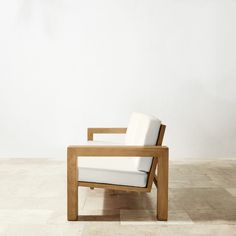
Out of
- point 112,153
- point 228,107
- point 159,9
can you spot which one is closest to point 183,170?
point 228,107

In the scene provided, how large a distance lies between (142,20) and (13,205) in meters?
3.52

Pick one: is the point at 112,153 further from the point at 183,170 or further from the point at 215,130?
the point at 215,130

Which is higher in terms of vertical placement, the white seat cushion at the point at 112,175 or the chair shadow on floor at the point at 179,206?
the white seat cushion at the point at 112,175

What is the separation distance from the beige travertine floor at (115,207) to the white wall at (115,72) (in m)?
1.10

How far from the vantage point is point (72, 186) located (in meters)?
2.62

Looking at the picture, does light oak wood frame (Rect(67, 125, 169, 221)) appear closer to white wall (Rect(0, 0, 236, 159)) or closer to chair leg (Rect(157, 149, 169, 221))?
chair leg (Rect(157, 149, 169, 221))

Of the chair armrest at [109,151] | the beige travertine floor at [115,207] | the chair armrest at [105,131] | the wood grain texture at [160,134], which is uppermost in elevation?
the wood grain texture at [160,134]

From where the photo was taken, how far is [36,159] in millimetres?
5258

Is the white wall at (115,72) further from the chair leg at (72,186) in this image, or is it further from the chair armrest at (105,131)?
the chair leg at (72,186)

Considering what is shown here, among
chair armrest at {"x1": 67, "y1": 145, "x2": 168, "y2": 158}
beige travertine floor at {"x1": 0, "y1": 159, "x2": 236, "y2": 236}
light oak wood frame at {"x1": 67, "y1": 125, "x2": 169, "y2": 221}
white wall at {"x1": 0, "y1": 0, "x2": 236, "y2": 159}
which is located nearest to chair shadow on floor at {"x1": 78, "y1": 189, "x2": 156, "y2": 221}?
beige travertine floor at {"x1": 0, "y1": 159, "x2": 236, "y2": 236}

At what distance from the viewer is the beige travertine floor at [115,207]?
2.47 metres

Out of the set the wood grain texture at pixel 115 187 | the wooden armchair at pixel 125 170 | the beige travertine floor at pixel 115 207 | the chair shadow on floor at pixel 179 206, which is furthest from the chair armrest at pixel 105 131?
the wood grain texture at pixel 115 187

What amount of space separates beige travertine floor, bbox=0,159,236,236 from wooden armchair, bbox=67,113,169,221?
7.3 inches

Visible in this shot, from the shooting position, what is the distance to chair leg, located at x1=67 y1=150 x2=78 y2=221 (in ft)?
8.57
